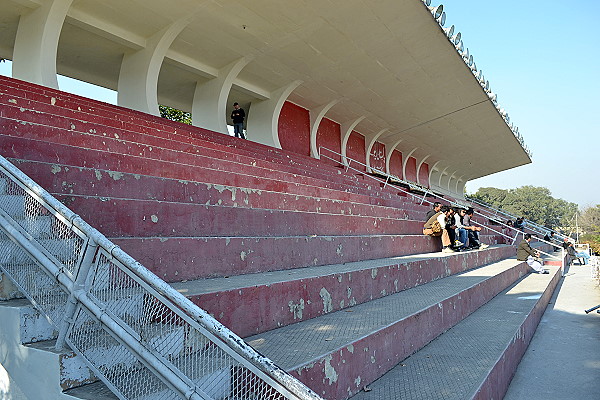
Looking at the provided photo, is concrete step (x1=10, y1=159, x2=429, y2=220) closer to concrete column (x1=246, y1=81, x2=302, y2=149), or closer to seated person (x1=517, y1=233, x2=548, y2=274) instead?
seated person (x1=517, y1=233, x2=548, y2=274)

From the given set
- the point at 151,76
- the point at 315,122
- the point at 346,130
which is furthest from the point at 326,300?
the point at 346,130

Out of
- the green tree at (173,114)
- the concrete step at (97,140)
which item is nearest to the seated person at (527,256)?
the concrete step at (97,140)

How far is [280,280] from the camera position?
111 inches

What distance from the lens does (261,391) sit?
4.23 ft

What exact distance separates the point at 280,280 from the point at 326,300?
0.46m

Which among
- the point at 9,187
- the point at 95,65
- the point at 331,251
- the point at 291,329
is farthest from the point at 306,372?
the point at 95,65

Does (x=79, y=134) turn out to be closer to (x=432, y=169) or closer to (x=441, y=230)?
(x=441, y=230)

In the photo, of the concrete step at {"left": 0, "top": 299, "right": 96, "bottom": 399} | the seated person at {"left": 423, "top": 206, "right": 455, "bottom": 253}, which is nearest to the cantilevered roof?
the seated person at {"left": 423, "top": 206, "right": 455, "bottom": 253}

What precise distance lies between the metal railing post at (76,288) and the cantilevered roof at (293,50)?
888cm

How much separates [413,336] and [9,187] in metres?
2.67

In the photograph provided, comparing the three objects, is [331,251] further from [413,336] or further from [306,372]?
[306,372]

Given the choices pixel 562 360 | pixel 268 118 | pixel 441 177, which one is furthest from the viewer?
pixel 441 177

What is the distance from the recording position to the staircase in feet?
7.48

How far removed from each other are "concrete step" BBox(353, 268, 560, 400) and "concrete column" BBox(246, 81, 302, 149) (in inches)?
395
